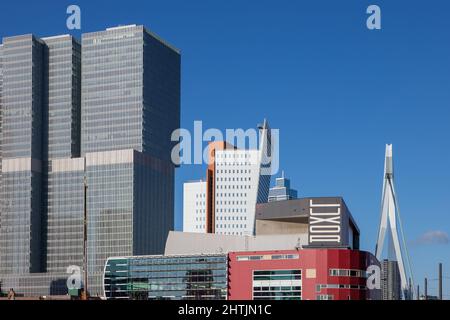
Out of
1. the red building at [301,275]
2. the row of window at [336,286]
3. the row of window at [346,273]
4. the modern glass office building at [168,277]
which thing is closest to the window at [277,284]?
the red building at [301,275]

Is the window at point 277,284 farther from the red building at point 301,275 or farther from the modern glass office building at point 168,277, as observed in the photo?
the modern glass office building at point 168,277

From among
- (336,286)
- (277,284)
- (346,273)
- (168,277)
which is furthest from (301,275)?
(168,277)

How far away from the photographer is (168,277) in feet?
604

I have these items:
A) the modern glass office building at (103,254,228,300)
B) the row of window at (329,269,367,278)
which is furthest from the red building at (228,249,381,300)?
the modern glass office building at (103,254,228,300)

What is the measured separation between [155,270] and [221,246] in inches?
632

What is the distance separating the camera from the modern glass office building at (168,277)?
17775cm

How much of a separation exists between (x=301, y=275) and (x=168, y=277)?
107 ft

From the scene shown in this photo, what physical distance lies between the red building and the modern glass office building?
251 inches

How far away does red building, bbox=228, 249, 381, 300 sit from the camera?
165m

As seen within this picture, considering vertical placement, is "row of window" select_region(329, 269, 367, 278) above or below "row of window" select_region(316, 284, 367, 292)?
above

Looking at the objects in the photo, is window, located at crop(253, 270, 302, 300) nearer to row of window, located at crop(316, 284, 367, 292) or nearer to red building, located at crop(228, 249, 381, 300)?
red building, located at crop(228, 249, 381, 300)

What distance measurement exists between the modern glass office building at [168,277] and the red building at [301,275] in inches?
251
